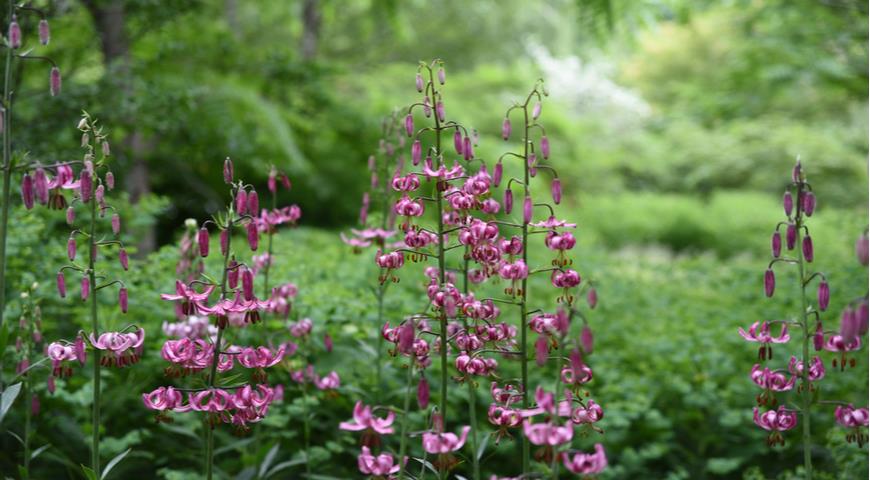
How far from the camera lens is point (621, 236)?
40.7 ft

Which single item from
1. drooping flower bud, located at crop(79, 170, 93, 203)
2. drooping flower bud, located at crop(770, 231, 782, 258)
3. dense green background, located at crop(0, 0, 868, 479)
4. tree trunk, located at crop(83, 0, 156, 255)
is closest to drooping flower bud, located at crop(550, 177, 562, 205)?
drooping flower bud, located at crop(770, 231, 782, 258)

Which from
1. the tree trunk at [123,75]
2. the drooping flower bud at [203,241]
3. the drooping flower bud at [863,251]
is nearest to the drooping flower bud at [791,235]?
the drooping flower bud at [863,251]

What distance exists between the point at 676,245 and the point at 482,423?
10.3 m

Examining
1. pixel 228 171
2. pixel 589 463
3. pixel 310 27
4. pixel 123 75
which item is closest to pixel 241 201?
pixel 228 171

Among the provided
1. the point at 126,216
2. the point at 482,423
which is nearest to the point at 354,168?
the point at 126,216

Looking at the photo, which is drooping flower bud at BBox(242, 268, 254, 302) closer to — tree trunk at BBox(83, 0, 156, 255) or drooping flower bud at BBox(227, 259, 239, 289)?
drooping flower bud at BBox(227, 259, 239, 289)

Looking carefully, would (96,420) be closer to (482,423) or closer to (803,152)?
(482,423)

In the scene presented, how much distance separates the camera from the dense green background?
3.12m

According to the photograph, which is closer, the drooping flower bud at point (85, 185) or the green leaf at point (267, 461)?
the drooping flower bud at point (85, 185)

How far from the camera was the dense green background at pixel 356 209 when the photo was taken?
312 centimetres

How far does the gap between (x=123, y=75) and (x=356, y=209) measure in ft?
11.7

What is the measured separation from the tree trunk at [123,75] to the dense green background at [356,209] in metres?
0.03

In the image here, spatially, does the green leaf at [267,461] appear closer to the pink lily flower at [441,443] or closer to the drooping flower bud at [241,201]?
the drooping flower bud at [241,201]

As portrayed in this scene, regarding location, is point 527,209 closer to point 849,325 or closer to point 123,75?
point 849,325
